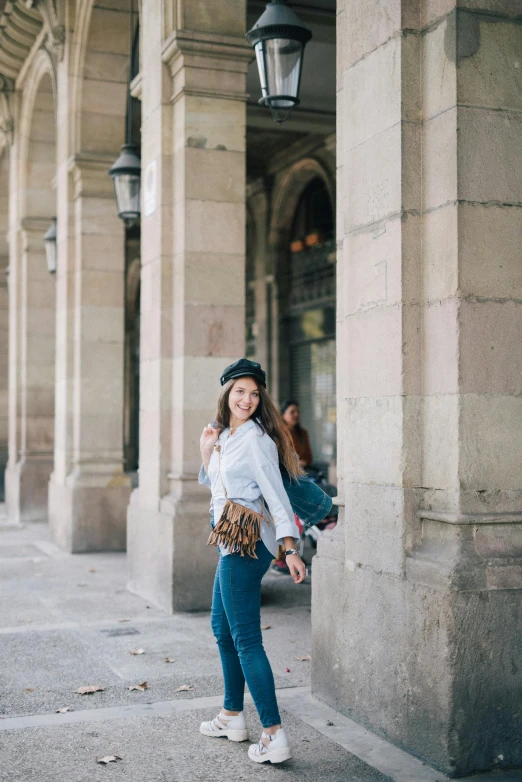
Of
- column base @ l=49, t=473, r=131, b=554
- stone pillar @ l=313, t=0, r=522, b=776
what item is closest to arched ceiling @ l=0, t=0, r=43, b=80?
column base @ l=49, t=473, r=131, b=554

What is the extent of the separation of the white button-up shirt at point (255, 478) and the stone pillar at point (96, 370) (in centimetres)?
752

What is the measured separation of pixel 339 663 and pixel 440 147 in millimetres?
2711

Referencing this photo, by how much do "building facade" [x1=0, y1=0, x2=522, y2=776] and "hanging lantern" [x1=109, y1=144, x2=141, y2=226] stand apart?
730mm

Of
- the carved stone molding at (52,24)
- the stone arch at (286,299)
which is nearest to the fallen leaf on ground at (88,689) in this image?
the carved stone molding at (52,24)

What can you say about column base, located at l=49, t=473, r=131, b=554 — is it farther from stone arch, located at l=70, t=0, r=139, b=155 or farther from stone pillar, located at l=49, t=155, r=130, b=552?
stone arch, located at l=70, t=0, r=139, b=155

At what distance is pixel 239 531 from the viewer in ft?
14.7

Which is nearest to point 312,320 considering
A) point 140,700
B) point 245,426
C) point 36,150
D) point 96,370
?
point 36,150

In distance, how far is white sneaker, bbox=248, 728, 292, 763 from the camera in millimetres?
4441

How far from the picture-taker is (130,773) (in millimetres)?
4359

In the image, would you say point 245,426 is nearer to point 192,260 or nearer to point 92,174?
point 192,260

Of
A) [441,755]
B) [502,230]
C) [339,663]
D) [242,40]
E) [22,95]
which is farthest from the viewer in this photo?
[22,95]

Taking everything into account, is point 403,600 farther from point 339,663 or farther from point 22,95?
point 22,95

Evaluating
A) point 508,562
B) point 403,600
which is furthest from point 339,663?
point 508,562

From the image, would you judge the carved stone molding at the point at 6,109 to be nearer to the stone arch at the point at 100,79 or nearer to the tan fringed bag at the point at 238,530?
the stone arch at the point at 100,79
